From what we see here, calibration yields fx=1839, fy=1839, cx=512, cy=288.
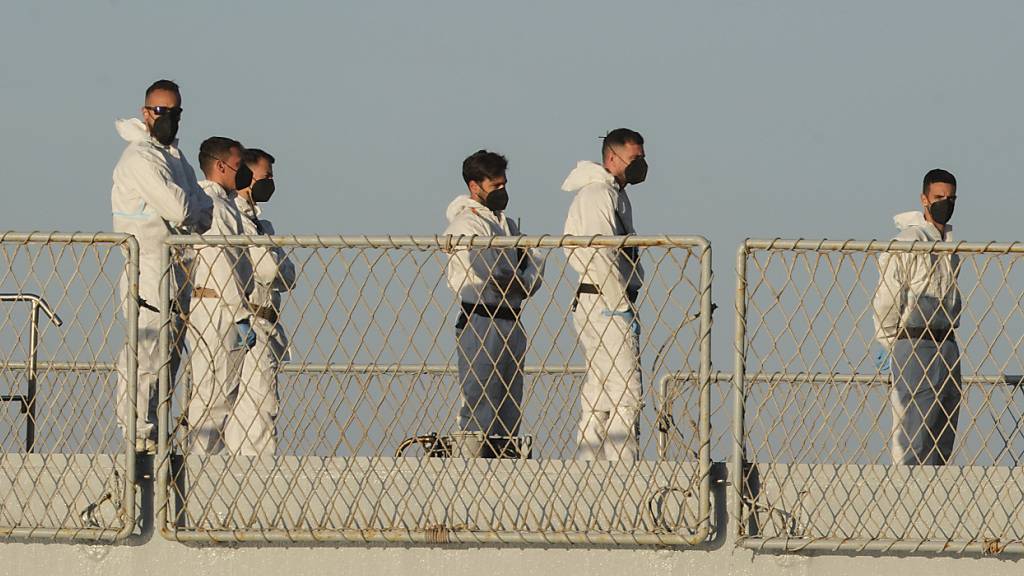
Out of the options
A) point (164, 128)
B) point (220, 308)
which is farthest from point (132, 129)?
point (220, 308)

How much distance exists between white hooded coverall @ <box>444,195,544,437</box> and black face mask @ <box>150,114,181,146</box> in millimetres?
1543

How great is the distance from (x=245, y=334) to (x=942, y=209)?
3.85 metres

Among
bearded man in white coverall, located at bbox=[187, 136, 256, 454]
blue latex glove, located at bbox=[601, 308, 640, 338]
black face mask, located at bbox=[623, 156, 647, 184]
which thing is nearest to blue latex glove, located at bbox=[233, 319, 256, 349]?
bearded man in white coverall, located at bbox=[187, 136, 256, 454]

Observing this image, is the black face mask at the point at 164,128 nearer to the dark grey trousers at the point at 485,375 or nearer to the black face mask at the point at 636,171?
the dark grey trousers at the point at 485,375

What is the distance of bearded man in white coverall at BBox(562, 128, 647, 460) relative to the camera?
9.30 m

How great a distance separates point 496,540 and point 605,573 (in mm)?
514

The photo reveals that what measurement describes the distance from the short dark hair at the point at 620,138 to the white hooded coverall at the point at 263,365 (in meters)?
1.86

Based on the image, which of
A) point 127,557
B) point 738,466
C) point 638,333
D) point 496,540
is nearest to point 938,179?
point 638,333

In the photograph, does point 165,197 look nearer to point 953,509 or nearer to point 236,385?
point 236,385

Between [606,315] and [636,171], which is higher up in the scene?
[636,171]

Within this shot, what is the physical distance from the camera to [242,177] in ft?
34.7

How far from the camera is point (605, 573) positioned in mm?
8234

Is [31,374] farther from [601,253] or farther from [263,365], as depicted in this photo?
[601,253]

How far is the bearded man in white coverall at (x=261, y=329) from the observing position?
981 centimetres
